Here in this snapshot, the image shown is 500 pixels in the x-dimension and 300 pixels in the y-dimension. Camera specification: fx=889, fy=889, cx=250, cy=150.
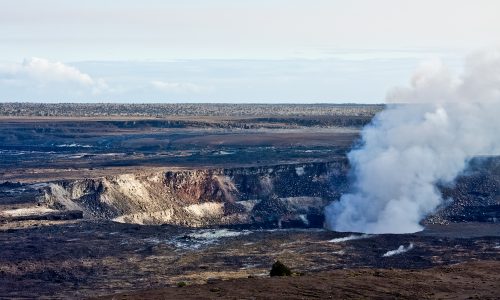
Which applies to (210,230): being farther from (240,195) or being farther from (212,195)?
(240,195)

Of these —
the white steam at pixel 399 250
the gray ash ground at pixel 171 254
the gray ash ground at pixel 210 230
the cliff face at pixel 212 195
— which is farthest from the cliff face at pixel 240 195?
the white steam at pixel 399 250

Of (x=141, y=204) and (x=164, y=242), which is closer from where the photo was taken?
(x=164, y=242)

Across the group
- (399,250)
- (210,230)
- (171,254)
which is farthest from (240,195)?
(399,250)

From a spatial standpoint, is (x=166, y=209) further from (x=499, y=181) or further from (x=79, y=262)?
(x=499, y=181)

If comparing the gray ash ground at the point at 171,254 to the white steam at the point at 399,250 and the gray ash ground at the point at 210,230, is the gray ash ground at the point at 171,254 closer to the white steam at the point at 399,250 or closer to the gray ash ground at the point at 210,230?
the gray ash ground at the point at 210,230

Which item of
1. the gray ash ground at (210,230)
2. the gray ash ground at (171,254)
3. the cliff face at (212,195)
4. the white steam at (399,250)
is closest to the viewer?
the gray ash ground at (171,254)

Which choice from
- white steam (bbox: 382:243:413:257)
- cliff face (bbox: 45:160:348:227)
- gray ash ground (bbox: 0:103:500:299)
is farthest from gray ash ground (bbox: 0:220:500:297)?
cliff face (bbox: 45:160:348:227)

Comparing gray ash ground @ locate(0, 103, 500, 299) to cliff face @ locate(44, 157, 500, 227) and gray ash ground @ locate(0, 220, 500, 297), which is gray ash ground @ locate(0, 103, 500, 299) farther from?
cliff face @ locate(44, 157, 500, 227)

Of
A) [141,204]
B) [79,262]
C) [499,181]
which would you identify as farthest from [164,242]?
[499,181]
